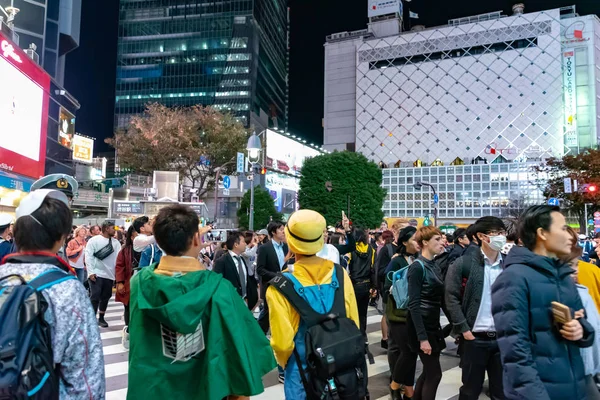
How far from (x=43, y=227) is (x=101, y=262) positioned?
6.43 m

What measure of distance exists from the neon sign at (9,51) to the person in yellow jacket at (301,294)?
15.1 m

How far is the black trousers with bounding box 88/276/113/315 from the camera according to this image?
7.64 metres

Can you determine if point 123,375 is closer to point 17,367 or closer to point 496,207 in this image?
point 17,367

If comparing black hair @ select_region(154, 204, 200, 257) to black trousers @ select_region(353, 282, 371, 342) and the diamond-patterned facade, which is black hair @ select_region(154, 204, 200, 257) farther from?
the diamond-patterned facade

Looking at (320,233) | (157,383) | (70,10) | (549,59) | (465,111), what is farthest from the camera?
(465,111)

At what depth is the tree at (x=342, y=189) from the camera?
38406 mm

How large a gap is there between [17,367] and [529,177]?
6615 cm

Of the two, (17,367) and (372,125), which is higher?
(372,125)

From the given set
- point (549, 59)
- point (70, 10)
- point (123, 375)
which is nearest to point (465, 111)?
point (549, 59)

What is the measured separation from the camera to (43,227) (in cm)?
187

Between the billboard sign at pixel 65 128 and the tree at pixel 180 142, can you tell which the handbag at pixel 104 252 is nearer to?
the billboard sign at pixel 65 128

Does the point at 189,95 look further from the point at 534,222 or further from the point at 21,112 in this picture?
the point at 534,222

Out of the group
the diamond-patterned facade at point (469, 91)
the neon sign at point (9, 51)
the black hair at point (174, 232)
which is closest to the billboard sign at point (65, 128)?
the neon sign at point (9, 51)

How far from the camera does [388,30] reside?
8038 centimetres
